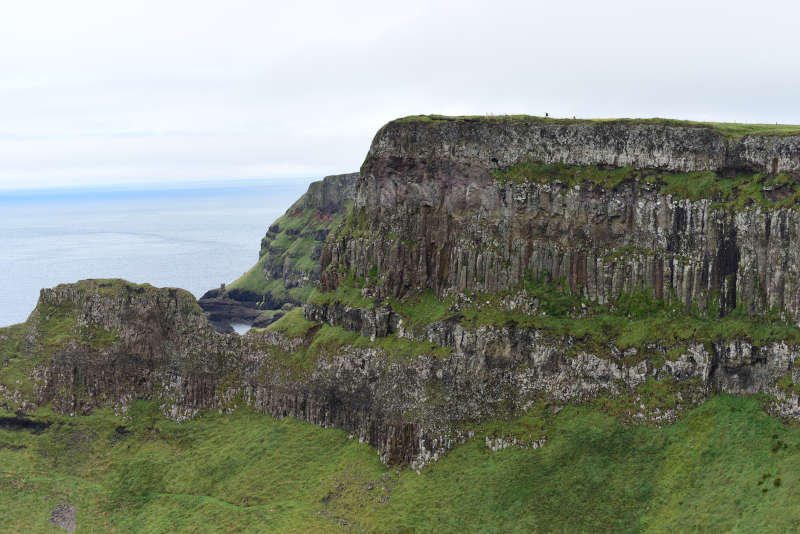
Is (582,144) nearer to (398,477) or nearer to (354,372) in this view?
(354,372)

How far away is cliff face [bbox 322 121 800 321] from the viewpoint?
64.3 meters

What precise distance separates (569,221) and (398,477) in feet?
106

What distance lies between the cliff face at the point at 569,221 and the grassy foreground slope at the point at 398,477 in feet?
42.7

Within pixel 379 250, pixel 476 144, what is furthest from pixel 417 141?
pixel 379 250

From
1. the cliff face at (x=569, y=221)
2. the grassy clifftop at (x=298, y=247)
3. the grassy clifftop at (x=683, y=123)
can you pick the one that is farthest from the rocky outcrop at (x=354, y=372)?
the grassy clifftop at (x=298, y=247)

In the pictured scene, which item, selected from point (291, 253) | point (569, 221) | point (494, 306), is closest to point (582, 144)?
point (569, 221)

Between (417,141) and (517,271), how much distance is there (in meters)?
20.0

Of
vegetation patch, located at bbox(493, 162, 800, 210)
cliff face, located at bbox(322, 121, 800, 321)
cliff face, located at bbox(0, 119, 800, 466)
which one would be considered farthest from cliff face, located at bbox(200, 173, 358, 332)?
vegetation patch, located at bbox(493, 162, 800, 210)

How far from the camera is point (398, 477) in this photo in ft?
221

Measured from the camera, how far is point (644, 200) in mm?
69938

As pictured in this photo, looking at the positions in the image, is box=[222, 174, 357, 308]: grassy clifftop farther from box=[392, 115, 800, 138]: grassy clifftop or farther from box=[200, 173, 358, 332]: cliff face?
box=[392, 115, 800, 138]: grassy clifftop

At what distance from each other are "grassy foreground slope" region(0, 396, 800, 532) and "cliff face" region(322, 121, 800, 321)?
13024 millimetres

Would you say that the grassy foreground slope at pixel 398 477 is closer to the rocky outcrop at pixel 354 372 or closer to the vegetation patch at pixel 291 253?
the rocky outcrop at pixel 354 372

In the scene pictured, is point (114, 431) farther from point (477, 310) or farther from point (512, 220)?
point (512, 220)
